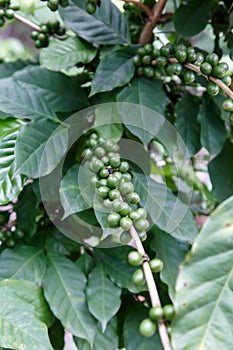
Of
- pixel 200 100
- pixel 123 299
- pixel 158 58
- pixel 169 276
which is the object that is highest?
pixel 158 58

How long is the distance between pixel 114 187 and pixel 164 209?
13 cm

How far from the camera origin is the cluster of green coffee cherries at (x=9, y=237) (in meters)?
0.75

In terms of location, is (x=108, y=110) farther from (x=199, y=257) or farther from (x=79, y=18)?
(x=199, y=257)

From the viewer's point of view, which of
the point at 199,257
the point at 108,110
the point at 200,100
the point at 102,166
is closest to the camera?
the point at 199,257

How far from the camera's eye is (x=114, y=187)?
556mm

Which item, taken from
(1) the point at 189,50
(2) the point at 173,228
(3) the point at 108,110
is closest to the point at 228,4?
(1) the point at 189,50

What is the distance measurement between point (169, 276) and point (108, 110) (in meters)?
0.26

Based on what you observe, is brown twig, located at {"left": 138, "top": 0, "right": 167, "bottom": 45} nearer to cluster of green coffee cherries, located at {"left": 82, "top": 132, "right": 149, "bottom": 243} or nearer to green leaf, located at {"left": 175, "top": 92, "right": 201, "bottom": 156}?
green leaf, located at {"left": 175, "top": 92, "right": 201, "bottom": 156}

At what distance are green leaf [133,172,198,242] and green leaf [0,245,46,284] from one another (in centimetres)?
20

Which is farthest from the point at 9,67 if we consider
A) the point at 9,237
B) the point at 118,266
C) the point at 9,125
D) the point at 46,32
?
the point at 118,266

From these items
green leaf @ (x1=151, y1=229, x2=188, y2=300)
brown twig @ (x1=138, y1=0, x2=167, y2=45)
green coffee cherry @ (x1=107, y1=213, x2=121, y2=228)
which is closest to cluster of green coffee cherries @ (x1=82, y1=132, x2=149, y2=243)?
green coffee cherry @ (x1=107, y1=213, x2=121, y2=228)

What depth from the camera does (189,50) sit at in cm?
64

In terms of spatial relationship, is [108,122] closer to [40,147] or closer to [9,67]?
[40,147]

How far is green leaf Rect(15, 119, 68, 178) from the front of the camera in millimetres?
633
